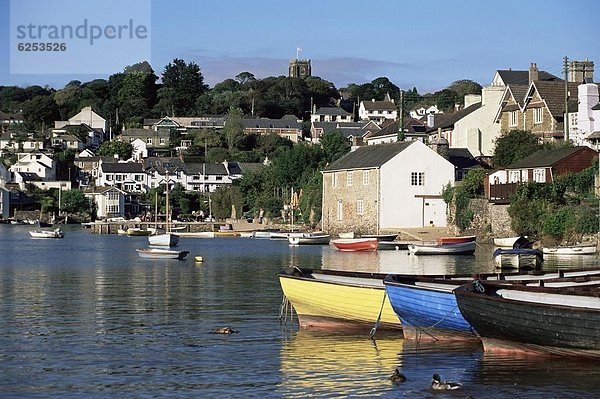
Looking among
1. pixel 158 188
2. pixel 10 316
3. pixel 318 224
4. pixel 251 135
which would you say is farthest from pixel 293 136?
pixel 10 316

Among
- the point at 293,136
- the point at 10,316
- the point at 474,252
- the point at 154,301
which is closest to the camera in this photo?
the point at 10,316

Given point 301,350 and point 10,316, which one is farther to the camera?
point 10,316

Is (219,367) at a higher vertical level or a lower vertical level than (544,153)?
lower

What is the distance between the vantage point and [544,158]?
2682 inches

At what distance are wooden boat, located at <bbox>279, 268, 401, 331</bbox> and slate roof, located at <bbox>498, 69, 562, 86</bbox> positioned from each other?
2726 inches

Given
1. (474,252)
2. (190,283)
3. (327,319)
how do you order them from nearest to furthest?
(327,319)
(190,283)
(474,252)

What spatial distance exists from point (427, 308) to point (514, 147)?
182ft

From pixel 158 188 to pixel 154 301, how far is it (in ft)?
385

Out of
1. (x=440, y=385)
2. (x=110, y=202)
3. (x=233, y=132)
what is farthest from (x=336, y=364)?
(x=233, y=132)

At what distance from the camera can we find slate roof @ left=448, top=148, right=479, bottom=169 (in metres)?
81.2

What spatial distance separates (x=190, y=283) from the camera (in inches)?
1651

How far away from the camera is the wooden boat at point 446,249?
59.1 meters

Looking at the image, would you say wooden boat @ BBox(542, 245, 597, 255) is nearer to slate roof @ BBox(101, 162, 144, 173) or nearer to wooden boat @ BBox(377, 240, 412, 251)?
wooden boat @ BBox(377, 240, 412, 251)

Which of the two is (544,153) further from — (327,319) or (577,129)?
(327,319)
